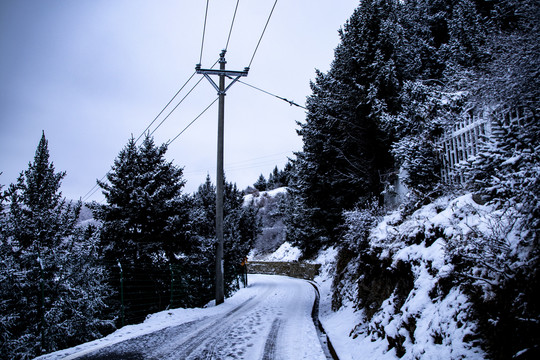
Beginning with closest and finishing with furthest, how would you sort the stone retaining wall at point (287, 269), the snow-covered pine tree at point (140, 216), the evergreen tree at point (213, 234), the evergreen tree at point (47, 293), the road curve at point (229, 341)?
the road curve at point (229, 341) < the evergreen tree at point (47, 293) < the snow-covered pine tree at point (140, 216) < the evergreen tree at point (213, 234) < the stone retaining wall at point (287, 269)

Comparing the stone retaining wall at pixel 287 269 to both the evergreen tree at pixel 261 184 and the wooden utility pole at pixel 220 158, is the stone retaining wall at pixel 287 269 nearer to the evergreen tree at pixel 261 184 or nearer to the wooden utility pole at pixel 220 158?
the wooden utility pole at pixel 220 158

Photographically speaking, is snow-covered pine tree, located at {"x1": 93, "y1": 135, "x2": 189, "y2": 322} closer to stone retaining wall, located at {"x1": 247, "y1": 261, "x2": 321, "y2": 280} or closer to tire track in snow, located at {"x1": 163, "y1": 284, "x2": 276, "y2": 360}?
tire track in snow, located at {"x1": 163, "y1": 284, "x2": 276, "y2": 360}

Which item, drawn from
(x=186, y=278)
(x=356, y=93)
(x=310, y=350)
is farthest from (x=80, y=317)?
(x=356, y=93)

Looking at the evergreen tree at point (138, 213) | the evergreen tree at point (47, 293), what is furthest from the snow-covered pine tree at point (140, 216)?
the evergreen tree at point (47, 293)

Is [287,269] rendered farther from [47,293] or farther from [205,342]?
[205,342]

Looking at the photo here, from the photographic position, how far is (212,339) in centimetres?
673

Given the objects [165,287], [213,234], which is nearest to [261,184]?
[213,234]

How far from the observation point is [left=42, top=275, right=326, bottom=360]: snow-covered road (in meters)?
5.51

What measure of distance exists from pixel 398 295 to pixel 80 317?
421 inches

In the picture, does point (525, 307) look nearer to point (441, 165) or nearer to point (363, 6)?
point (441, 165)

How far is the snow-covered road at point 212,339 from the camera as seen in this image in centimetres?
551

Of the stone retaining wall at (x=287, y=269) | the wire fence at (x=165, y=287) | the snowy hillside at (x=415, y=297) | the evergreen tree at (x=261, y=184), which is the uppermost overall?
the evergreen tree at (x=261, y=184)

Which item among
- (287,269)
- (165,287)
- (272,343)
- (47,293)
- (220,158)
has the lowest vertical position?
(287,269)

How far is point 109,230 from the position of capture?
15.3 meters
